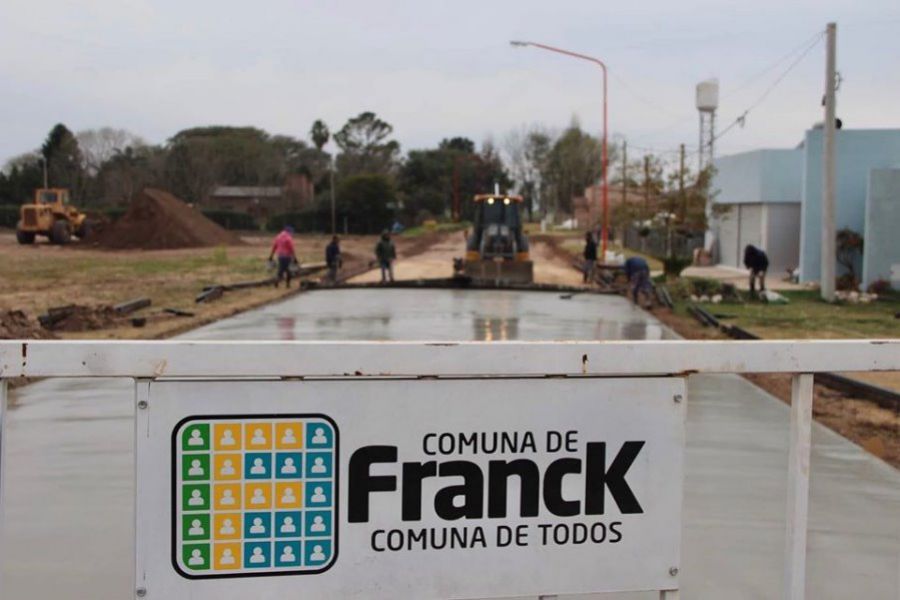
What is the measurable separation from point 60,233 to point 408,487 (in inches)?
2349

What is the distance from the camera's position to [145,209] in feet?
207

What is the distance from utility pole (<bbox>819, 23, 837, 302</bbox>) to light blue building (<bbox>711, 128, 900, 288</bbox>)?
3.21 metres

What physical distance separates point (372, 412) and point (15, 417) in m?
8.36

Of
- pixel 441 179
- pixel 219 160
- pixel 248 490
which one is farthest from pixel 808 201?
pixel 219 160

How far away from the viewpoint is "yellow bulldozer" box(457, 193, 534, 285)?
34.7m

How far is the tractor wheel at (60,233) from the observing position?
5819 centimetres

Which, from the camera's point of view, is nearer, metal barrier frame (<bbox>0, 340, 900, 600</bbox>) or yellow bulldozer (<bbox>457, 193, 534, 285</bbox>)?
metal barrier frame (<bbox>0, 340, 900, 600</bbox>)

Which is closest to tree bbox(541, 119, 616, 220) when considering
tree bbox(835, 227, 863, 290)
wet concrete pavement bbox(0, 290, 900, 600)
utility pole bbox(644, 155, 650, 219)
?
utility pole bbox(644, 155, 650, 219)

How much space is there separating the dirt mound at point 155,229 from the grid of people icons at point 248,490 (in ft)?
196

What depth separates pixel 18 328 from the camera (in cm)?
1491

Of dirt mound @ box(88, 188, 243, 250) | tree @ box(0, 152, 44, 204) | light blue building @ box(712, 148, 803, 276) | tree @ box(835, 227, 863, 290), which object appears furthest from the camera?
tree @ box(0, 152, 44, 204)

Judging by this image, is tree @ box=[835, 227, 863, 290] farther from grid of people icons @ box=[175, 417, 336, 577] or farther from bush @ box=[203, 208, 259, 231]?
bush @ box=[203, 208, 259, 231]

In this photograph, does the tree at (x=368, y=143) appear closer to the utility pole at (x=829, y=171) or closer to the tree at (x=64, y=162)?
the tree at (x=64, y=162)

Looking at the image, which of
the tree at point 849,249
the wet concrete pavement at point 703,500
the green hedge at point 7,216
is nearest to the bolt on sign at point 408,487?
the wet concrete pavement at point 703,500
